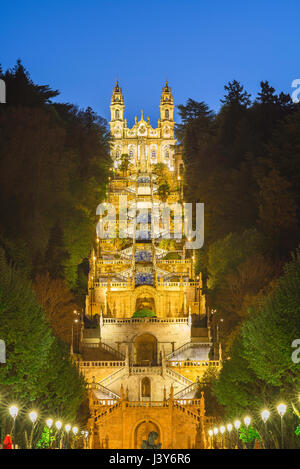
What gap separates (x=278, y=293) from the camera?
32.5 metres

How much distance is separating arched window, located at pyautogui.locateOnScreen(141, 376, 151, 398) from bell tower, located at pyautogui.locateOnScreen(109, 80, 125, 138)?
323ft

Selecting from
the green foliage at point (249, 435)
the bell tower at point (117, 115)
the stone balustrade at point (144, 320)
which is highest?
the bell tower at point (117, 115)

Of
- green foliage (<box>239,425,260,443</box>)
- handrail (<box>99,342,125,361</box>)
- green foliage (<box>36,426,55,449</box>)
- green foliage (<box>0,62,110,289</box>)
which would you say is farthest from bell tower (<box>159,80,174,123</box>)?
green foliage (<box>36,426,55,449</box>)

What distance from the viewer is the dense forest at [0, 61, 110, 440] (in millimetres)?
32281

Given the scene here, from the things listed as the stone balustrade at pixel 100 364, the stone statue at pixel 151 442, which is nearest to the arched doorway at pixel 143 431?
the stone statue at pixel 151 442

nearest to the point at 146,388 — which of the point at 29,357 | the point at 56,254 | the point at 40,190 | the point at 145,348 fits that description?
the point at 145,348

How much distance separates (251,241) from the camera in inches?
2226

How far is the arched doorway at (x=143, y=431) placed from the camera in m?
45.1

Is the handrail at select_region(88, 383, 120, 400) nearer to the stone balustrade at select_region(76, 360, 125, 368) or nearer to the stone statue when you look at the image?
the stone balustrade at select_region(76, 360, 125, 368)

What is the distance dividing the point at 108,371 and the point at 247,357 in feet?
51.3

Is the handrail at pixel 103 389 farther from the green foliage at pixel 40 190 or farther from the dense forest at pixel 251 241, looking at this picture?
the green foliage at pixel 40 190

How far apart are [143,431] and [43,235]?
1858 centimetres

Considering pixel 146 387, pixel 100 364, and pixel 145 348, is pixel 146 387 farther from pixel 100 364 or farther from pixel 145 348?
pixel 145 348

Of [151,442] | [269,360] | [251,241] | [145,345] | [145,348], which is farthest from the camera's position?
[251,241]
